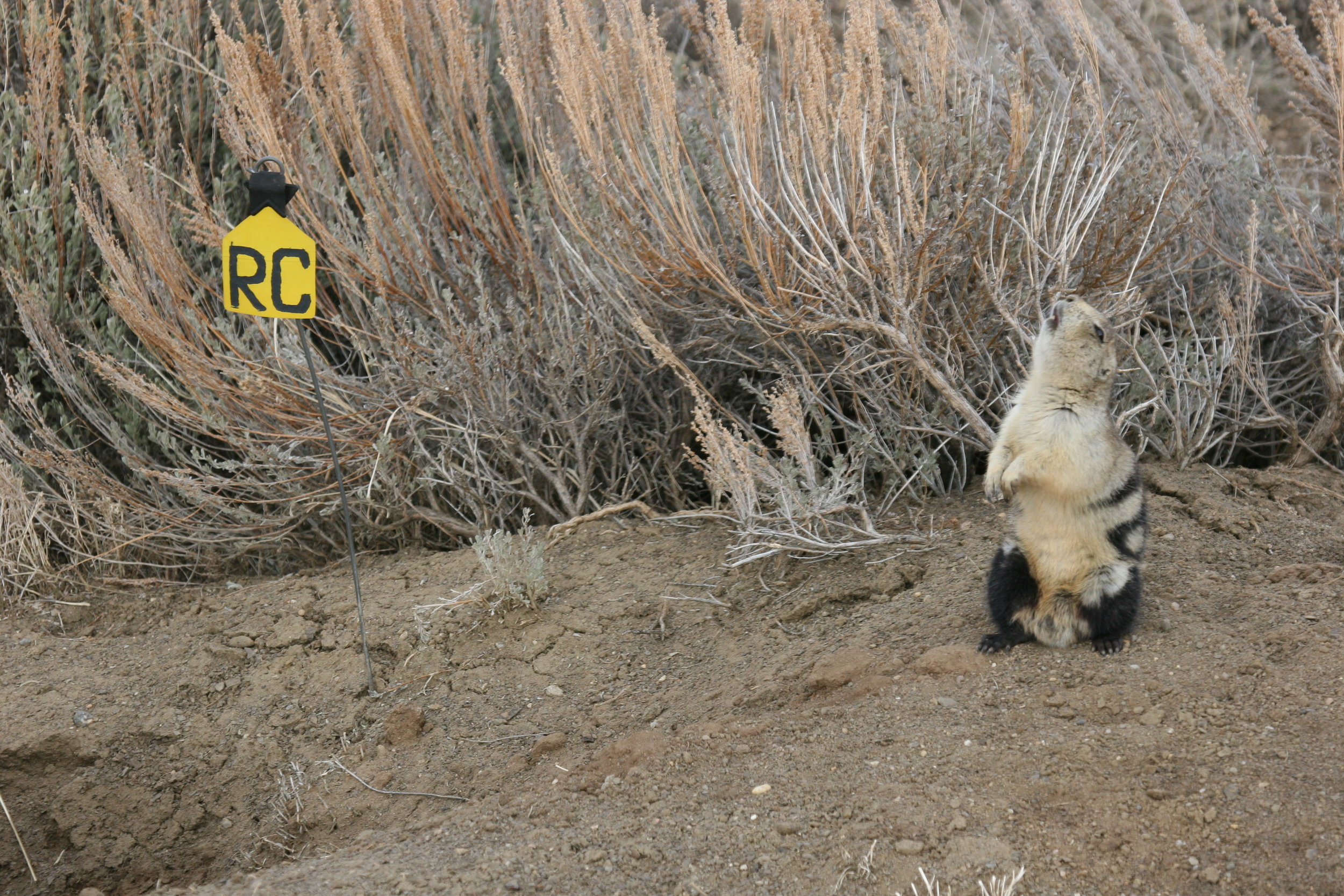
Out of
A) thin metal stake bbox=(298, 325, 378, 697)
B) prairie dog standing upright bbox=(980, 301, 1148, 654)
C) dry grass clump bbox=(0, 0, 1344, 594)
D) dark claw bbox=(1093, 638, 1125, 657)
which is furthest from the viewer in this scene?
dry grass clump bbox=(0, 0, 1344, 594)

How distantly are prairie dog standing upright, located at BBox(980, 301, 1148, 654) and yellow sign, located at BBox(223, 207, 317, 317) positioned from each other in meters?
2.46

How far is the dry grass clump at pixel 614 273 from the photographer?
463 centimetres

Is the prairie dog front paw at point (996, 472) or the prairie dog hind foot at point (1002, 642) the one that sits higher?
the prairie dog front paw at point (996, 472)

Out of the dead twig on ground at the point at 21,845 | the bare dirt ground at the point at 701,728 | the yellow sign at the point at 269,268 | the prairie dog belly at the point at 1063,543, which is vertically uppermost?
the yellow sign at the point at 269,268

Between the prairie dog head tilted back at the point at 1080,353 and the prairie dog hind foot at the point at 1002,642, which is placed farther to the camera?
the prairie dog hind foot at the point at 1002,642

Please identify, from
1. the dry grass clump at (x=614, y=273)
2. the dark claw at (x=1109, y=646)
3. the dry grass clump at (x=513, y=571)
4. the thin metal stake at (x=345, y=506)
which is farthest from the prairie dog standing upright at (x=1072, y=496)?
the thin metal stake at (x=345, y=506)

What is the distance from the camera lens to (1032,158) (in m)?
5.17

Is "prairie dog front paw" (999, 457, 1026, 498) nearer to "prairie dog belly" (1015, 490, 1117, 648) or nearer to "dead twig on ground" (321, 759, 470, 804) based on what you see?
"prairie dog belly" (1015, 490, 1117, 648)

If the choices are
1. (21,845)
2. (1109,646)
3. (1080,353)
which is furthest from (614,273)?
(21,845)

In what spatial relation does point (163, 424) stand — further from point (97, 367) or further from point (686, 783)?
point (686, 783)

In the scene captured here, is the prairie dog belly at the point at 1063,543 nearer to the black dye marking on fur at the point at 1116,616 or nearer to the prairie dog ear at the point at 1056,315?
the black dye marking on fur at the point at 1116,616

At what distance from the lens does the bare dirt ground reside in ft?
9.45

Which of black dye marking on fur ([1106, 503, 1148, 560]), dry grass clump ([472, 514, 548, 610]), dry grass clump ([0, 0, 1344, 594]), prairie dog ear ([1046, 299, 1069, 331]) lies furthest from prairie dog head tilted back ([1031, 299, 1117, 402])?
dry grass clump ([472, 514, 548, 610])

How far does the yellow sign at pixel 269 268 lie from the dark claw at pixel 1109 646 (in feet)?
9.44
